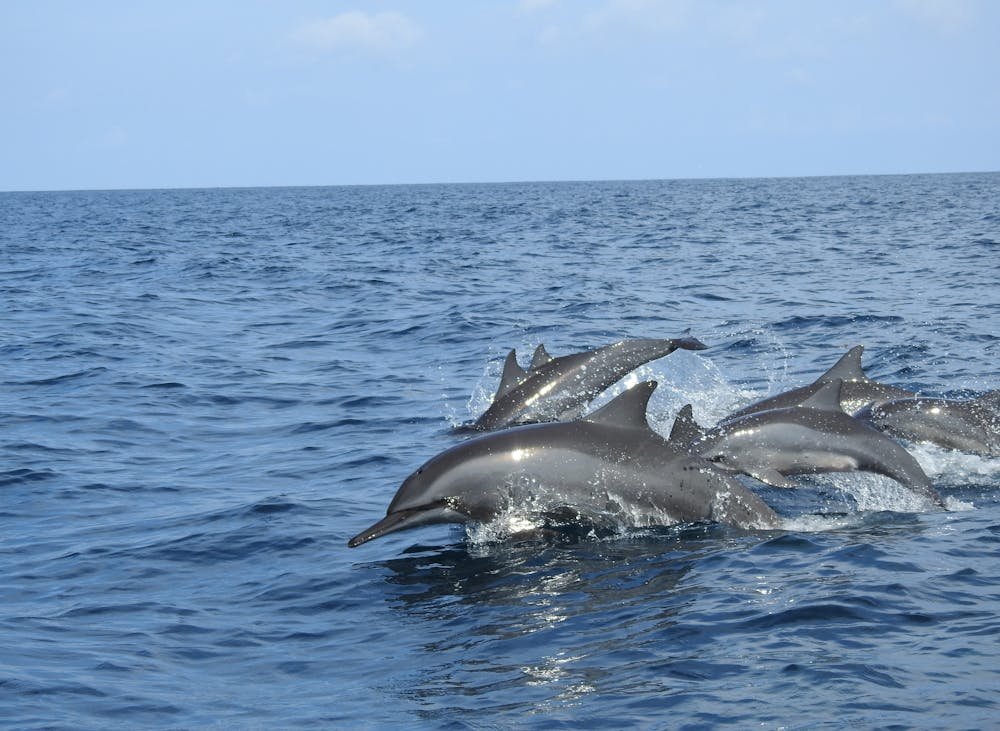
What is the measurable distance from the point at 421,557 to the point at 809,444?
364cm

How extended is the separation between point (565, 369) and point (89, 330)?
562 inches

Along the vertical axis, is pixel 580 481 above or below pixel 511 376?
below

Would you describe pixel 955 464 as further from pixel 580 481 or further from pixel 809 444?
pixel 580 481

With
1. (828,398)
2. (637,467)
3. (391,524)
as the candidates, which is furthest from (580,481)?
(828,398)

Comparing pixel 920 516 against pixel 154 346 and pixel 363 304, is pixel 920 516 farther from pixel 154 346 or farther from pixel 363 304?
pixel 363 304

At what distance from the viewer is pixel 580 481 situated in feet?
31.2

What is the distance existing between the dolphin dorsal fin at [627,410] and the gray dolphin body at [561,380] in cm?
282

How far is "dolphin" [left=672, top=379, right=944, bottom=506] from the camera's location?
34.8ft

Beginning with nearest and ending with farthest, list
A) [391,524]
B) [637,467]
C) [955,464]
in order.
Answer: [391,524] → [637,467] → [955,464]

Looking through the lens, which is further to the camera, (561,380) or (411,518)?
(561,380)

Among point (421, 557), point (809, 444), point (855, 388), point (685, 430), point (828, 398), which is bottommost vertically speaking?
point (421, 557)

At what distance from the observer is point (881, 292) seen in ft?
88.0

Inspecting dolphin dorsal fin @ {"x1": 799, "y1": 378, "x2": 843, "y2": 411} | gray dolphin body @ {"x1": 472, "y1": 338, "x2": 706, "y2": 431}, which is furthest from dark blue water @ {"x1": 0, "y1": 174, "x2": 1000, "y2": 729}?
gray dolphin body @ {"x1": 472, "y1": 338, "x2": 706, "y2": 431}

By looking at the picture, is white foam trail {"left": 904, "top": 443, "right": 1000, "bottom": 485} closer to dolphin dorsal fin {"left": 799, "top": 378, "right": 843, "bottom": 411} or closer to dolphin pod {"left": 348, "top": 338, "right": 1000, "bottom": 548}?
dolphin pod {"left": 348, "top": 338, "right": 1000, "bottom": 548}
